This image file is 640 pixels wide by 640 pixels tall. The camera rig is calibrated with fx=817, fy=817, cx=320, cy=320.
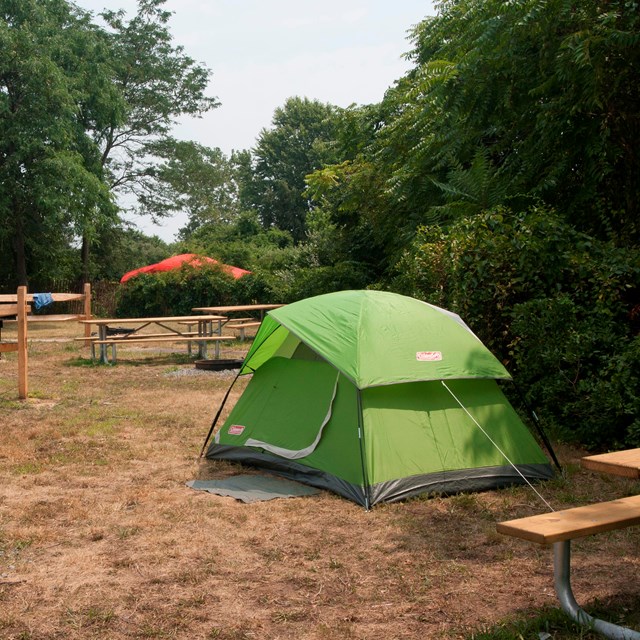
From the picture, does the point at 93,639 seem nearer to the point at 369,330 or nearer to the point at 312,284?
the point at 369,330

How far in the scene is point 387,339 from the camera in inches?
239

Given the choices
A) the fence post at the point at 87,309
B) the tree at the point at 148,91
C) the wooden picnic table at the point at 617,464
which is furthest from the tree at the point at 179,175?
the wooden picnic table at the point at 617,464

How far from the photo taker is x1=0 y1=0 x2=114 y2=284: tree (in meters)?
26.2

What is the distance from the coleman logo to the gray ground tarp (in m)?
1.23

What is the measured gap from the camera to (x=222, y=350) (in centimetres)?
1650

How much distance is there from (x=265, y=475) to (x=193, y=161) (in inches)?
1309

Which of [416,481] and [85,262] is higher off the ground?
[85,262]

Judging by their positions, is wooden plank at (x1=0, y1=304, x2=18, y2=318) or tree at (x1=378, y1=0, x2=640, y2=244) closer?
tree at (x1=378, y1=0, x2=640, y2=244)

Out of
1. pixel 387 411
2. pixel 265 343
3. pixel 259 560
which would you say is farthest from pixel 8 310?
pixel 259 560

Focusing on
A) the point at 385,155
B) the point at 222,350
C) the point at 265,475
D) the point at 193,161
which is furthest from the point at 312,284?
the point at 193,161

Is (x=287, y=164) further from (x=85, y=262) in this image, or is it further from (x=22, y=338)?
(x=22, y=338)

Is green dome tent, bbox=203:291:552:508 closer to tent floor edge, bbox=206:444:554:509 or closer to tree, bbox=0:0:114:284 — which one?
tent floor edge, bbox=206:444:554:509

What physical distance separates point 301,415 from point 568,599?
3.13m

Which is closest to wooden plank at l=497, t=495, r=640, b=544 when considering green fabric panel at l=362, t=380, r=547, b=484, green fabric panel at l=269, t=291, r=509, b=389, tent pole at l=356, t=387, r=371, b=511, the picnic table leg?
the picnic table leg
